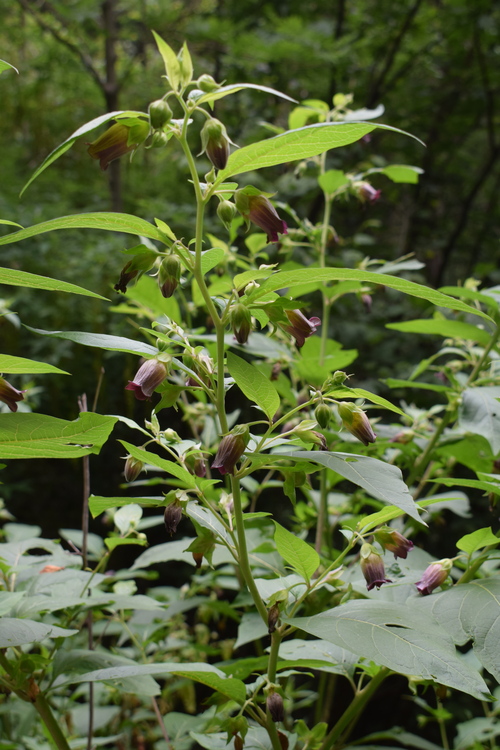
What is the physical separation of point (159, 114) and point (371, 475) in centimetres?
31

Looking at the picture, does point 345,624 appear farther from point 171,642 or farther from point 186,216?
point 186,216

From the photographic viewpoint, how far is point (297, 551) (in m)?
0.56

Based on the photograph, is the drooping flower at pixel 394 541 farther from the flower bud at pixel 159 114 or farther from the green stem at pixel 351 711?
the flower bud at pixel 159 114

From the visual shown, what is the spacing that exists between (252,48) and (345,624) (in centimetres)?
276

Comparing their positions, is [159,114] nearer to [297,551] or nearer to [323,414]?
[323,414]

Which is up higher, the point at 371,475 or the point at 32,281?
the point at 32,281

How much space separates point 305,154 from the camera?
1.47 ft

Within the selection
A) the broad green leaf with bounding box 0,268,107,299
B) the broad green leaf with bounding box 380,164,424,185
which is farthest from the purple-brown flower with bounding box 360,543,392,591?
the broad green leaf with bounding box 380,164,424,185

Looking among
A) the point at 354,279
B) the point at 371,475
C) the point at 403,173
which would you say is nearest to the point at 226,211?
the point at 354,279

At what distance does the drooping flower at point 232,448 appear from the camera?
1.59ft

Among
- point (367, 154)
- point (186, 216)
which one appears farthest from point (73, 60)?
point (367, 154)

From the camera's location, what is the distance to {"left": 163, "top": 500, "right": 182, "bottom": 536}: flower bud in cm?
51

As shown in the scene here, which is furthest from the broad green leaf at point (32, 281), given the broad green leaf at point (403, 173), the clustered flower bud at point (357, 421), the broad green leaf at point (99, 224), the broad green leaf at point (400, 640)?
the broad green leaf at point (403, 173)

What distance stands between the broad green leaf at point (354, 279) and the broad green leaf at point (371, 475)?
134 mm
